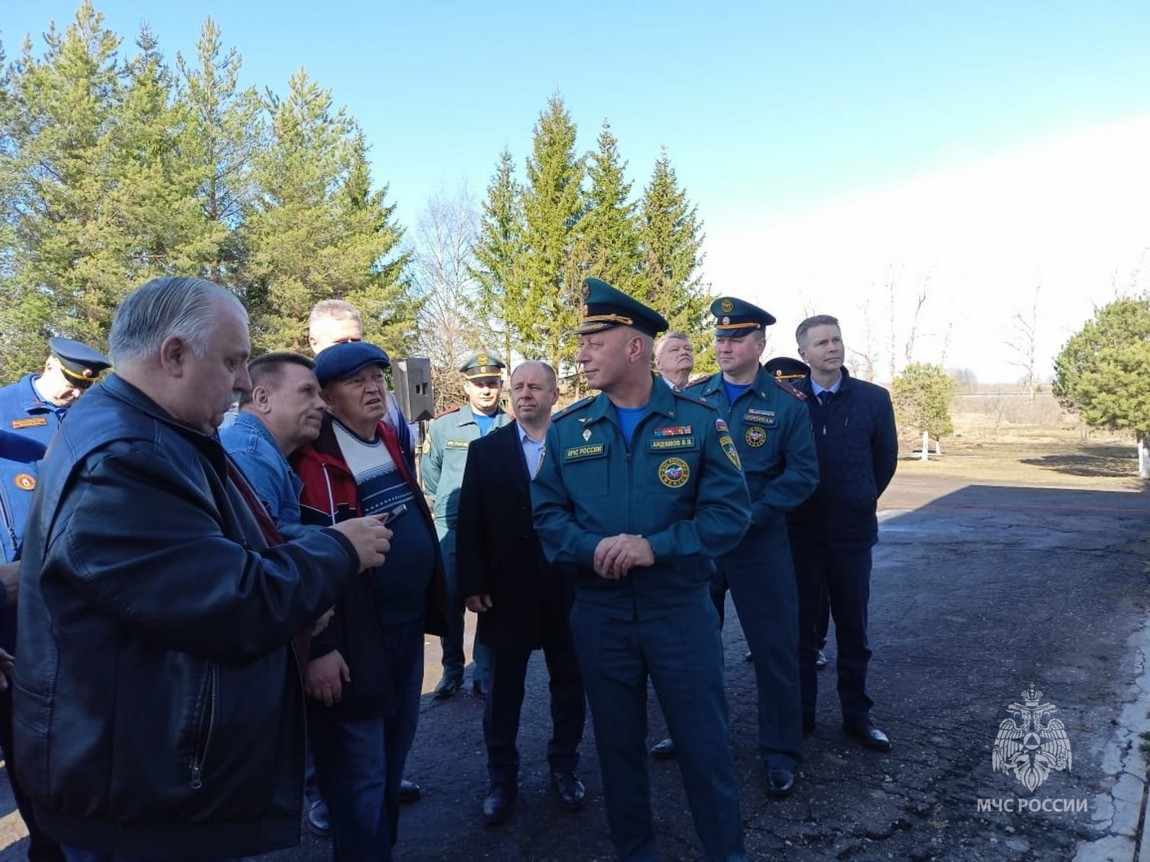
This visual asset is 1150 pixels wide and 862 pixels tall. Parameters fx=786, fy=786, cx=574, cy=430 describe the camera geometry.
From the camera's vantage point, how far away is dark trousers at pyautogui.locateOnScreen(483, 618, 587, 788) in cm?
361

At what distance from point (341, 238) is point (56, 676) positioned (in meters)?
29.3

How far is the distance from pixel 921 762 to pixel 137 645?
12.2ft

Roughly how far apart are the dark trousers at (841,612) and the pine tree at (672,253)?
3079cm

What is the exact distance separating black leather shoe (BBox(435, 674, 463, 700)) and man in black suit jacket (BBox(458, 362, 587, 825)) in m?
1.56

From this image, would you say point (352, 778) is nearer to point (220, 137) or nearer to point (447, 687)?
point (447, 687)

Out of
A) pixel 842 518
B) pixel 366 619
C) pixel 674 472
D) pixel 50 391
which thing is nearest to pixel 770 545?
pixel 842 518

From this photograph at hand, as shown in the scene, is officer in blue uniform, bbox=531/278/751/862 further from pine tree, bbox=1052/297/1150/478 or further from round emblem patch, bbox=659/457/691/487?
pine tree, bbox=1052/297/1150/478

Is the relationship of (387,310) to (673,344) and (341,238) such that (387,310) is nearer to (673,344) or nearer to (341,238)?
(341,238)

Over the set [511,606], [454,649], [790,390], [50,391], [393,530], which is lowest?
[454,649]

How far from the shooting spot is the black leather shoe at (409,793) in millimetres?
3711

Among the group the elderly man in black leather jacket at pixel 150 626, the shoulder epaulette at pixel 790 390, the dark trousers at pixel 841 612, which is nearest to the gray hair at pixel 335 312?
the shoulder epaulette at pixel 790 390

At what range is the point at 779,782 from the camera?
11.9 ft

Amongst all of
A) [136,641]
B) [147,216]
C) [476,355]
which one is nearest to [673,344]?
[476,355]

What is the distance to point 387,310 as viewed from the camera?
30.8 meters
